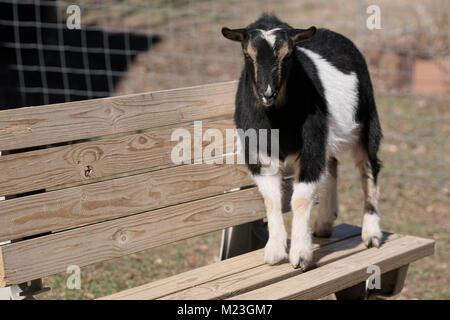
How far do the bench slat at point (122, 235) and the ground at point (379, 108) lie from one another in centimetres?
112

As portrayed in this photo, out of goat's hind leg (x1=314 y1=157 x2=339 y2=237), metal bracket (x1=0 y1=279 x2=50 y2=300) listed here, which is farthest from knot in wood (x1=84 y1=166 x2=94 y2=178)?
goat's hind leg (x1=314 y1=157 x2=339 y2=237)

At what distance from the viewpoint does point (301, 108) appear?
10.0ft

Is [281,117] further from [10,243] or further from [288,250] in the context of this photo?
[10,243]

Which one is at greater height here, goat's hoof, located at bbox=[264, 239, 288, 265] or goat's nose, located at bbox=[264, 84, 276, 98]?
goat's nose, located at bbox=[264, 84, 276, 98]

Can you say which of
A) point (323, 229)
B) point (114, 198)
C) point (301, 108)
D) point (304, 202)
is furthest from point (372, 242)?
point (114, 198)

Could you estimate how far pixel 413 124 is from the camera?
7.62 meters

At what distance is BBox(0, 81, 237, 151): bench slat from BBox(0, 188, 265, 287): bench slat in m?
0.40

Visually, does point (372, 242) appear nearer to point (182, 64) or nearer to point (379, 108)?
point (379, 108)

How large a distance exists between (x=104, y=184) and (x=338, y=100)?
1.26 meters

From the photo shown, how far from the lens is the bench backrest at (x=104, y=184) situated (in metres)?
2.60

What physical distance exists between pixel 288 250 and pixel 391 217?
7.84ft

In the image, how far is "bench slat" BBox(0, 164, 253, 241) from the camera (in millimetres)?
2594

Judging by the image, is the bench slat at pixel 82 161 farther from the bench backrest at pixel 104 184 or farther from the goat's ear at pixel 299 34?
the goat's ear at pixel 299 34

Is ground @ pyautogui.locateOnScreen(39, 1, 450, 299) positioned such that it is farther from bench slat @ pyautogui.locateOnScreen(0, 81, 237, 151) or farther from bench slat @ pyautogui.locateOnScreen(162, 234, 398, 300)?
bench slat @ pyautogui.locateOnScreen(0, 81, 237, 151)
